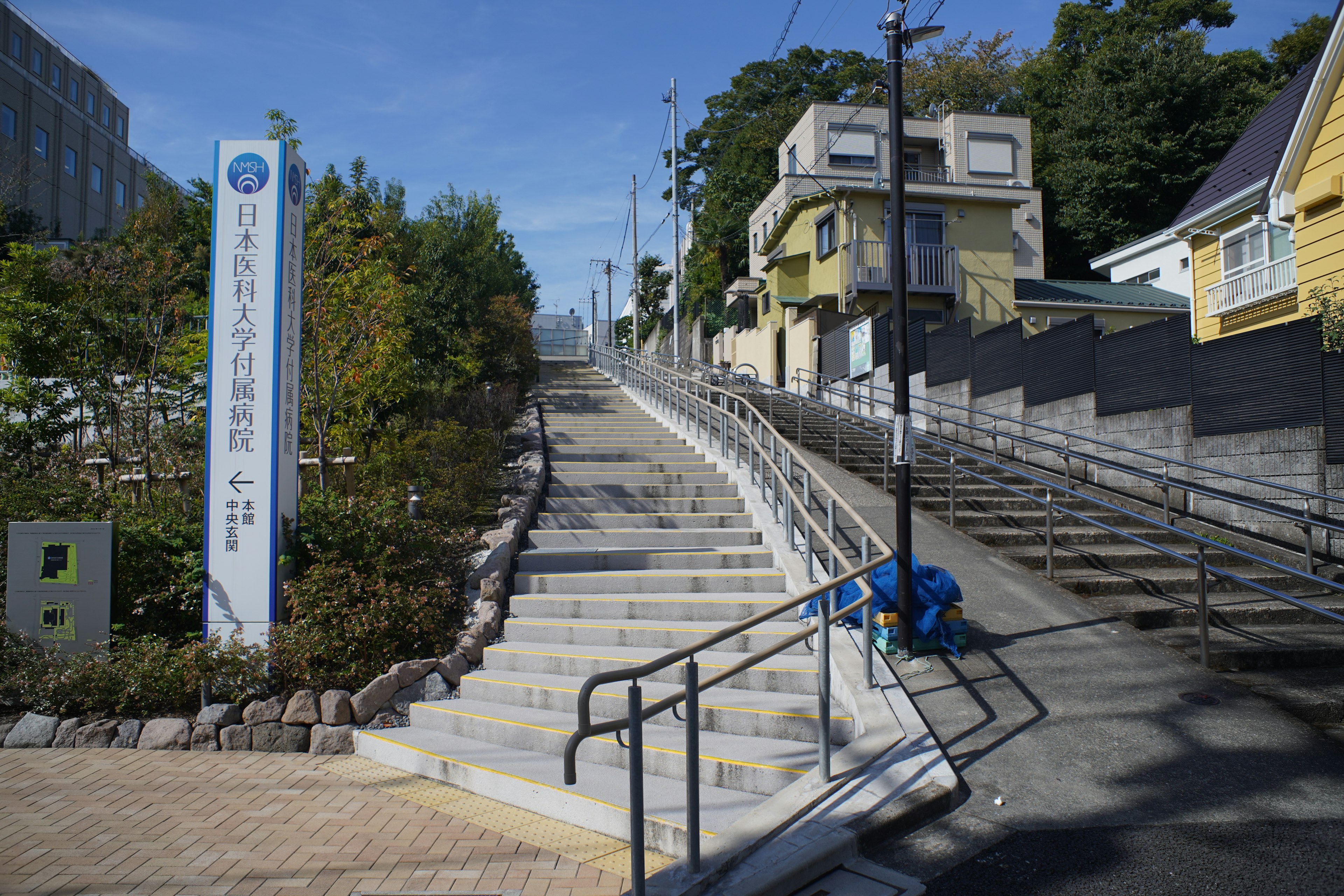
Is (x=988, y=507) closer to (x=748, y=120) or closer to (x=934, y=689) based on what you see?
(x=934, y=689)

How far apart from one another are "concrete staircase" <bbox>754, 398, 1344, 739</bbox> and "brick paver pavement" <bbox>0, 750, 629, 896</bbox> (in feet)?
15.3

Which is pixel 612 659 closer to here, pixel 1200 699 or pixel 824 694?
pixel 824 694

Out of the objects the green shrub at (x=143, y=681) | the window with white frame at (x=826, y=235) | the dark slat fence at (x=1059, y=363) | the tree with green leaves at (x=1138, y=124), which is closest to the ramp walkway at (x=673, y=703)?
the green shrub at (x=143, y=681)

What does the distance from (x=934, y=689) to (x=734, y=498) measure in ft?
15.3

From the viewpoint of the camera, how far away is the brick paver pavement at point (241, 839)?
12.8 feet

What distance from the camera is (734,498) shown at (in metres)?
9.75

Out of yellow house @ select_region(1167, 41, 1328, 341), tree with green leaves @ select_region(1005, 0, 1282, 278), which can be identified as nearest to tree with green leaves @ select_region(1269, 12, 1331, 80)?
tree with green leaves @ select_region(1005, 0, 1282, 278)

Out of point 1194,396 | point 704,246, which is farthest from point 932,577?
point 704,246

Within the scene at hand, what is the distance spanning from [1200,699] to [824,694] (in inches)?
111

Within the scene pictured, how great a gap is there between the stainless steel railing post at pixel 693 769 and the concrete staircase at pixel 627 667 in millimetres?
319

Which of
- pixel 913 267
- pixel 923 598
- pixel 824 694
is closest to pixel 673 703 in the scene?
pixel 824 694

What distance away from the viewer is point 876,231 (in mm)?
22297

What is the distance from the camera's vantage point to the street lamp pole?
578 centimetres

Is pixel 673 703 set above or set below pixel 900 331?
below
